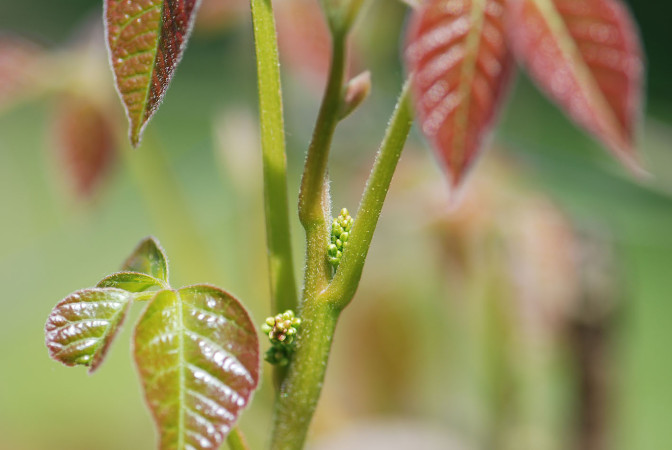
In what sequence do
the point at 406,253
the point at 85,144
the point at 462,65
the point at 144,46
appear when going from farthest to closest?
the point at 406,253, the point at 85,144, the point at 462,65, the point at 144,46

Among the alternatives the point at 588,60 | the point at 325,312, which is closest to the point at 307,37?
the point at 588,60

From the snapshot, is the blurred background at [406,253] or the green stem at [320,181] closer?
the green stem at [320,181]

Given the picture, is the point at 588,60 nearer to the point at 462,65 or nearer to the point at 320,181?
the point at 462,65

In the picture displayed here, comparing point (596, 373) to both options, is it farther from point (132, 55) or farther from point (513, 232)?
point (132, 55)

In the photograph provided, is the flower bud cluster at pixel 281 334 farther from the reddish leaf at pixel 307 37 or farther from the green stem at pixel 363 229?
the reddish leaf at pixel 307 37

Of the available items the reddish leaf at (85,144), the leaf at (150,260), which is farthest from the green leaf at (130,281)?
the reddish leaf at (85,144)

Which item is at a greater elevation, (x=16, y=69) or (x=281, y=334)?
(x=16, y=69)

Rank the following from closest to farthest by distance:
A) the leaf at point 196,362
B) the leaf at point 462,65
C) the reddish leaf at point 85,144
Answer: the leaf at point 196,362 → the leaf at point 462,65 → the reddish leaf at point 85,144
